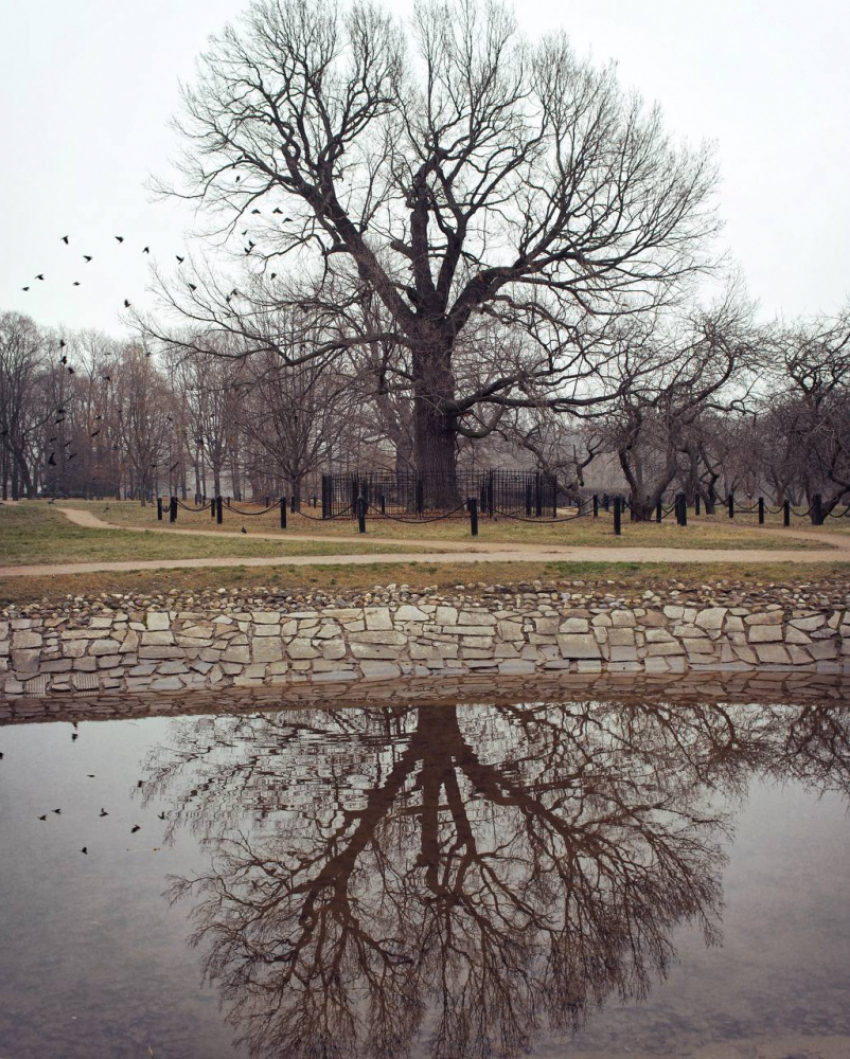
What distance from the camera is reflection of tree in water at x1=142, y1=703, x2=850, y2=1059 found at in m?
3.65

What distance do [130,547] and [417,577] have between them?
5.61 m

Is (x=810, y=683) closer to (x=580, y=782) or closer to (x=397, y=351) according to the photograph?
(x=580, y=782)

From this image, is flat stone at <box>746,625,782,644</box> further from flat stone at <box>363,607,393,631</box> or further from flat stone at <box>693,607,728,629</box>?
flat stone at <box>363,607,393,631</box>

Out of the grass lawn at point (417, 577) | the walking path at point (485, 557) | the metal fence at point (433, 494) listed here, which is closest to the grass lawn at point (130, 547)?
the walking path at point (485, 557)

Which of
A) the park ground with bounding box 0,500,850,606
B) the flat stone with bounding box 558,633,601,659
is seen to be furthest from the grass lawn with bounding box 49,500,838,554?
the flat stone with bounding box 558,633,601,659

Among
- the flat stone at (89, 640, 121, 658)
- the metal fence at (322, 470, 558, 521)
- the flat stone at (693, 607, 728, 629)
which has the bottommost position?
the flat stone at (89, 640, 121, 658)

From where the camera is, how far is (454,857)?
495cm

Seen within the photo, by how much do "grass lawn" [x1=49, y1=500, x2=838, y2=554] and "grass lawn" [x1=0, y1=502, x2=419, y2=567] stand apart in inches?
38.5

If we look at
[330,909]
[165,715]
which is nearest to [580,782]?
[330,909]

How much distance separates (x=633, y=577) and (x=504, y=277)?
1279cm

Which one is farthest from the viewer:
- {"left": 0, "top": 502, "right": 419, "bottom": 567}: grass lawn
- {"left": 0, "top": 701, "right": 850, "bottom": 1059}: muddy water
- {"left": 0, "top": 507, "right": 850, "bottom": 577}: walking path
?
{"left": 0, "top": 502, "right": 419, "bottom": 567}: grass lawn

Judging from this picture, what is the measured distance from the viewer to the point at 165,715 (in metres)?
8.41

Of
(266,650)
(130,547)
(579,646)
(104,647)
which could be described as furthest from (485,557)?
(130,547)

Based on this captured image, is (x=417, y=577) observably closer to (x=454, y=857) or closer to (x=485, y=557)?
(x=485, y=557)
